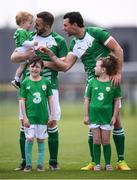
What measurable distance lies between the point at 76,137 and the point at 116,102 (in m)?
7.61

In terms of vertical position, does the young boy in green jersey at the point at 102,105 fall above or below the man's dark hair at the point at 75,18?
below

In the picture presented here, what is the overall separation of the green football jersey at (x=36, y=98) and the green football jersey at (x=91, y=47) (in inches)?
26.7

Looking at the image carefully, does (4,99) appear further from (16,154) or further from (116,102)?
(116,102)

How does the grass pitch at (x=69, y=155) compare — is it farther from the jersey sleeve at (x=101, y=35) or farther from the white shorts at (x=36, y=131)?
the jersey sleeve at (x=101, y=35)

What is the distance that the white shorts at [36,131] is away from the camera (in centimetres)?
1097

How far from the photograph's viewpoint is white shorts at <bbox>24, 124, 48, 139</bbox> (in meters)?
11.0

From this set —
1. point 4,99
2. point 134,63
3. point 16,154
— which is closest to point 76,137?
point 16,154

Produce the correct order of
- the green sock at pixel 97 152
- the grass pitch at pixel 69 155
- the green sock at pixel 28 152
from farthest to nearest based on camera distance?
1. the green sock at pixel 97 152
2. the green sock at pixel 28 152
3. the grass pitch at pixel 69 155

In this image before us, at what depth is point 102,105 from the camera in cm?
1110

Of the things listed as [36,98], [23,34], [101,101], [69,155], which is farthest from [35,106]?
[69,155]

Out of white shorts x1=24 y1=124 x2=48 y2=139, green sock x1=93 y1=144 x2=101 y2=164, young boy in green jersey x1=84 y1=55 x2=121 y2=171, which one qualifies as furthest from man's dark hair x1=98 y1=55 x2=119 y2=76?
white shorts x1=24 y1=124 x2=48 y2=139

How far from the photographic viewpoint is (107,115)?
36.4ft

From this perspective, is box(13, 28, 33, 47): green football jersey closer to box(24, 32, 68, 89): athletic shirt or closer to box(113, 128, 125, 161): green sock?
box(24, 32, 68, 89): athletic shirt

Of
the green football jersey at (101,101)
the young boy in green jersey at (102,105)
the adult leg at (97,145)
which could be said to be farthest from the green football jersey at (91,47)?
the adult leg at (97,145)
